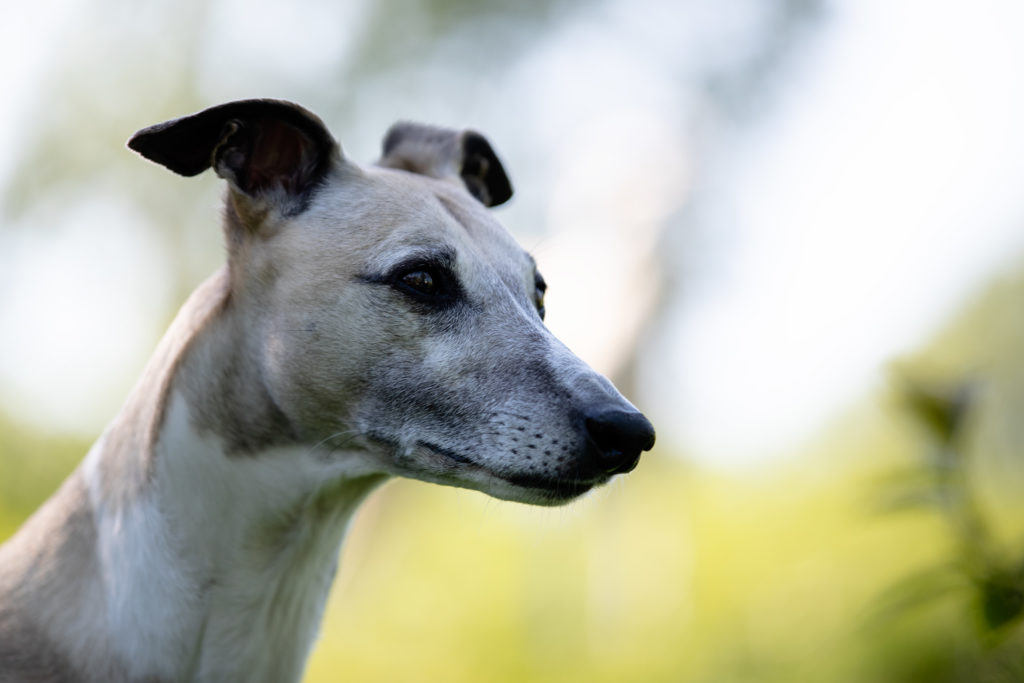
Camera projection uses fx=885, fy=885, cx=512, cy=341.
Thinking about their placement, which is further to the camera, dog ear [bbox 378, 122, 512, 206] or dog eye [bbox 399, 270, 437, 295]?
dog ear [bbox 378, 122, 512, 206]

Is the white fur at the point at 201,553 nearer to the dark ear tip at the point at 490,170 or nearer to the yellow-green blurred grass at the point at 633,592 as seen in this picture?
the dark ear tip at the point at 490,170

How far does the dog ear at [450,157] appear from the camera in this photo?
11.8ft

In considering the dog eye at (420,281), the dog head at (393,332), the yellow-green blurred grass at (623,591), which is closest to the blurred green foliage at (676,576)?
the yellow-green blurred grass at (623,591)

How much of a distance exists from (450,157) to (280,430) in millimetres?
1512

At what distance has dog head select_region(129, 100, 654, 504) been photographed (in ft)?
8.08

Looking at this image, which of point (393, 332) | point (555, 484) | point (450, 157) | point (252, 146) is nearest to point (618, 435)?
point (555, 484)

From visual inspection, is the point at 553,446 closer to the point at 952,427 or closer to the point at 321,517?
the point at 321,517

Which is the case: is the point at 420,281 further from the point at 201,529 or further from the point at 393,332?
the point at 201,529

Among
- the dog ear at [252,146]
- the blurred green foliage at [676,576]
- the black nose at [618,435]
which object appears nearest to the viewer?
the black nose at [618,435]

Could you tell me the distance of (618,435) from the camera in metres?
2.36

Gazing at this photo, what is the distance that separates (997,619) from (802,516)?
11.2 meters

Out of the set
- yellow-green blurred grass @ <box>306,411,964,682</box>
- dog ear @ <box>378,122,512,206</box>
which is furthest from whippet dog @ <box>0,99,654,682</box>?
A: yellow-green blurred grass @ <box>306,411,964,682</box>

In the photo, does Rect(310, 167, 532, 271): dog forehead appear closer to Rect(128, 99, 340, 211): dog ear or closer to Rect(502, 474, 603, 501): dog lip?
Rect(128, 99, 340, 211): dog ear

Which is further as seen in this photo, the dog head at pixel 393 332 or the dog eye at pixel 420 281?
the dog eye at pixel 420 281
